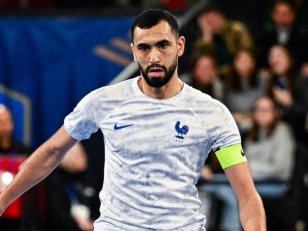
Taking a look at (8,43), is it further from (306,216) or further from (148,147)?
(148,147)

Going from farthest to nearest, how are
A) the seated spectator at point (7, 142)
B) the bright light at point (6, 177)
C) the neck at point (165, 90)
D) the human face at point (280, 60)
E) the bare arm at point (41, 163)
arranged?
1. the human face at point (280, 60)
2. the seated spectator at point (7, 142)
3. the bright light at point (6, 177)
4. the bare arm at point (41, 163)
5. the neck at point (165, 90)

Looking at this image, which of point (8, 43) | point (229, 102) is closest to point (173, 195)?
point (229, 102)

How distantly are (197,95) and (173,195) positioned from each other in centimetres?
50

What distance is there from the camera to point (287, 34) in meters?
10.2

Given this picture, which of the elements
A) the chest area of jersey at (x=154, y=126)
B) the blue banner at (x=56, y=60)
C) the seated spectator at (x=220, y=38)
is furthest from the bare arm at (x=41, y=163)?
the blue banner at (x=56, y=60)

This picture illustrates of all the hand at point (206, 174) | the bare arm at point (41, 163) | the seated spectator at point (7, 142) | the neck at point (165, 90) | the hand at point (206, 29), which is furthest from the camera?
the hand at point (206, 29)

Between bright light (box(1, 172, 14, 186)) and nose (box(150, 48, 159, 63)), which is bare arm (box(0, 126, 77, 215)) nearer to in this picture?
nose (box(150, 48, 159, 63))

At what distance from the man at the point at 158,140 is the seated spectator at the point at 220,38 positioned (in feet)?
17.9

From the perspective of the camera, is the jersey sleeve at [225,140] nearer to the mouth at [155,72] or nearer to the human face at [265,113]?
the mouth at [155,72]

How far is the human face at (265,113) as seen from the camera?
30.3ft

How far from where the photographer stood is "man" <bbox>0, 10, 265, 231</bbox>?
464 cm

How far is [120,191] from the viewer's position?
15.4ft

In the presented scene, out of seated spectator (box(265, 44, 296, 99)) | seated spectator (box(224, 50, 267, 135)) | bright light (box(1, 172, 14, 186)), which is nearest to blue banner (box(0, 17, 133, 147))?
seated spectator (box(224, 50, 267, 135))

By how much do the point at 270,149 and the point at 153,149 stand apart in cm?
468
